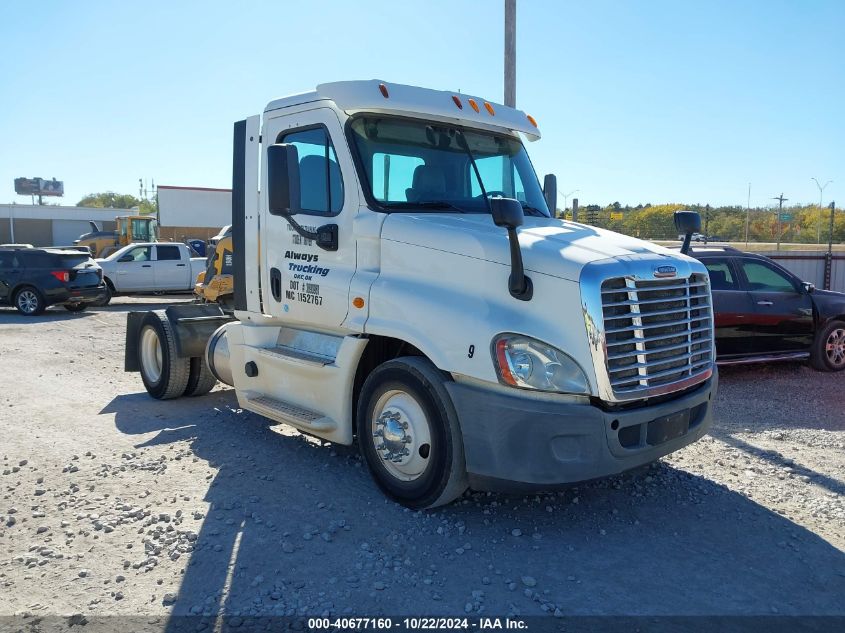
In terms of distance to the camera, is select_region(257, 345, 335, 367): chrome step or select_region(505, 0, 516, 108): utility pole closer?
select_region(257, 345, 335, 367): chrome step

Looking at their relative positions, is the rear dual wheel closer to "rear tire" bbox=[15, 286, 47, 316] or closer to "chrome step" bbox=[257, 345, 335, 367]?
"chrome step" bbox=[257, 345, 335, 367]

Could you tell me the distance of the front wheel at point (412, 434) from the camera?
4.31m

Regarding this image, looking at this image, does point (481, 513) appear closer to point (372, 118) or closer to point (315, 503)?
point (315, 503)

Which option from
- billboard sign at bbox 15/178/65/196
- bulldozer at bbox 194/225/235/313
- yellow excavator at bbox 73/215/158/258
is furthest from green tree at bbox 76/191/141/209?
bulldozer at bbox 194/225/235/313

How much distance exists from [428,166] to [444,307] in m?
1.37

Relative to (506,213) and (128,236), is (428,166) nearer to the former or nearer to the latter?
(506,213)

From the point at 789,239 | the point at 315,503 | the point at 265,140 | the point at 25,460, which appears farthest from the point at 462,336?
the point at 789,239

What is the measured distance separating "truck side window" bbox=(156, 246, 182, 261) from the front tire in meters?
17.4

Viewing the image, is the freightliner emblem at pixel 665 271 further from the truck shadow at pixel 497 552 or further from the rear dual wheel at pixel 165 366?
the rear dual wheel at pixel 165 366

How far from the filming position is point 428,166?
517cm

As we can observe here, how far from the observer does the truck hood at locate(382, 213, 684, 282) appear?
13.4 feet

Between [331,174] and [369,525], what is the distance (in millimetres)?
2529

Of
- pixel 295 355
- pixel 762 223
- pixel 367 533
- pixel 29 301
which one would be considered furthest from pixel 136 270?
pixel 762 223

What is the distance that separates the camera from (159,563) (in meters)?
3.93
